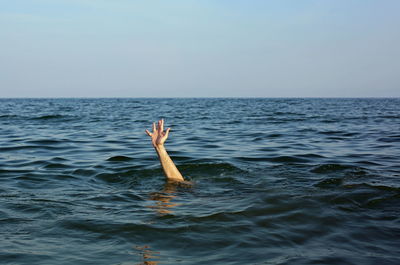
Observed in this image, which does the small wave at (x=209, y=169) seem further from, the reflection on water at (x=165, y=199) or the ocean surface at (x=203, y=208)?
the reflection on water at (x=165, y=199)

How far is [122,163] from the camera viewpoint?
31.6 ft

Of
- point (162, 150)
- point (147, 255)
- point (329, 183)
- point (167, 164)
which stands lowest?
point (147, 255)

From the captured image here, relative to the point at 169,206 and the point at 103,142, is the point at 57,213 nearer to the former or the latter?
the point at 169,206

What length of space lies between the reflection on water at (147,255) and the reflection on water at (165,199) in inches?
47.5

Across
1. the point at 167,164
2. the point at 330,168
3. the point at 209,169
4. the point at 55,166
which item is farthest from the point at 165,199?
the point at 330,168

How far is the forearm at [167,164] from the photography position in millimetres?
7089

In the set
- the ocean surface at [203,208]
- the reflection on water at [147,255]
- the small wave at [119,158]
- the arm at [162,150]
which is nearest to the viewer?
the reflection on water at [147,255]

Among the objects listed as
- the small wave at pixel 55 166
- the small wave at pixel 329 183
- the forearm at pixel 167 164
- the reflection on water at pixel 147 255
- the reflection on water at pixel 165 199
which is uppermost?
the forearm at pixel 167 164

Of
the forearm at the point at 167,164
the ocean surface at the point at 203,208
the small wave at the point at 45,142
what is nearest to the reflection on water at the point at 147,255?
the ocean surface at the point at 203,208

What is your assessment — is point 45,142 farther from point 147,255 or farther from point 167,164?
point 147,255

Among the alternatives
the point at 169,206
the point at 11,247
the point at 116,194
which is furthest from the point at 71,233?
the point at 116,194

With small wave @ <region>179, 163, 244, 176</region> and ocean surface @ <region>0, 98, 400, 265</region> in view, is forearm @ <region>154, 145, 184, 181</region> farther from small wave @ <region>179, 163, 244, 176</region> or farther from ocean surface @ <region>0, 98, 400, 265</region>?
small wave @ <region>179, 163, 244, 176</region>

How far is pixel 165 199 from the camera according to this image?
6195mm

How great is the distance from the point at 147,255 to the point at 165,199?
217 centimetres
